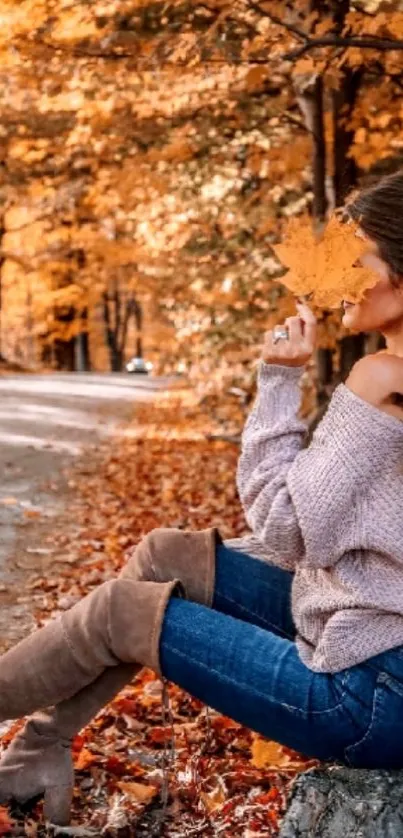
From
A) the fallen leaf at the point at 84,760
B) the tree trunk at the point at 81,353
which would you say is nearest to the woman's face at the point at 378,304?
the fallen leaf at the point at 84,760

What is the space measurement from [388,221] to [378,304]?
0.19 m

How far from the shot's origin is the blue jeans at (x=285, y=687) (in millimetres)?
2316

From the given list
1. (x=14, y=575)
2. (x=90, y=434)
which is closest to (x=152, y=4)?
(x=14, y=575)

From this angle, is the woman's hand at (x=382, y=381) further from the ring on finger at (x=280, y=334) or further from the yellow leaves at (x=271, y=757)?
the yellow leaves at (x=271, y=757)

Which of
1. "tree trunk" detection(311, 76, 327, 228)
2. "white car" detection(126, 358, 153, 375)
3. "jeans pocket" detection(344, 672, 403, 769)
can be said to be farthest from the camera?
"white car" detection(126, 358, 153, 375)

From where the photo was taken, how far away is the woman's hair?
7.89 ft

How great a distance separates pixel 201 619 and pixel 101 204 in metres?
8.44

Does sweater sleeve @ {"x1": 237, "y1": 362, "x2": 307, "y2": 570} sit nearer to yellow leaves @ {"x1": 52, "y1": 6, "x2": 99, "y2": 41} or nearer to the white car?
yellow leaves @ {"x1": 52, "y1": 6, "x2": 99, "y2": 41}

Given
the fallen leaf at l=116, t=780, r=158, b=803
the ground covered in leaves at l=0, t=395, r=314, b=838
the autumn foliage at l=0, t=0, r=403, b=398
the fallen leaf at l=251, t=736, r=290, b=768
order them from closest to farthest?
the ground covered in leaves at l=0, t=395, r=314, b=838 < the fallen leaf at l=116, t=780, r=158, b=803 < the fallen leaf at l=251, t=736, r=290, b=768 < the autumn foliage at l=0, t=0, r=403, b=398

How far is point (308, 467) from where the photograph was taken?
2.36 meters

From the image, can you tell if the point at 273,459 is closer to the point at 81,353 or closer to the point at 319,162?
the point at 319,162

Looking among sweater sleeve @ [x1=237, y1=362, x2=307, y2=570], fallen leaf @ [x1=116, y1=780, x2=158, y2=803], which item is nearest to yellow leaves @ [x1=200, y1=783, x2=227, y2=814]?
fallen leaf @ [x1=116, y1=780, x2=158, y2=803]

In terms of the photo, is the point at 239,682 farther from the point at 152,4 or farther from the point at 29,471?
the point at 29,471

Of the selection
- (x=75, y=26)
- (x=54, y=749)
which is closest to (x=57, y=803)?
(x=54, y=749)
